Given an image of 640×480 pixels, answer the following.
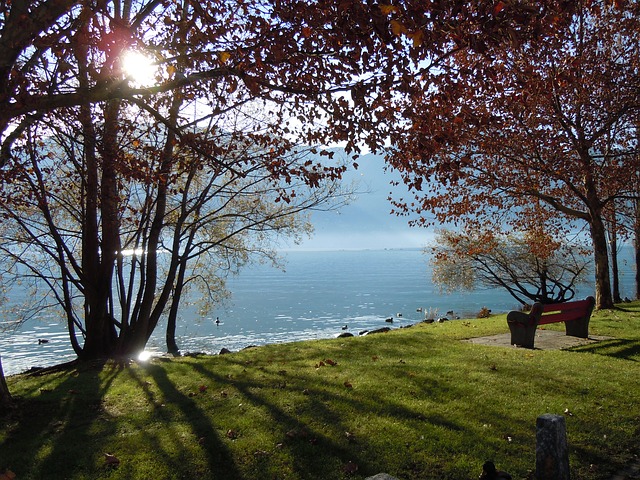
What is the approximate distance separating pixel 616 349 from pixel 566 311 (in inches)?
52.8

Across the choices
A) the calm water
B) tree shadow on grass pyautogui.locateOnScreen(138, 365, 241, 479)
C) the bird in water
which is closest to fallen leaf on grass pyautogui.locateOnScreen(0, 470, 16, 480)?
tree shadow on grass pyautogui.locateOnScreen(138, 365, 241, 479)

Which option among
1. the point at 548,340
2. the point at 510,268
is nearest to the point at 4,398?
the point at 548,340

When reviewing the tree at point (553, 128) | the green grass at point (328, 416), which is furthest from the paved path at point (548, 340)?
the tree at point (553, 128)

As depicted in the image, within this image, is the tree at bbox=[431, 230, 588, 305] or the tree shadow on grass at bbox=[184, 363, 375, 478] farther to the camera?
the tree at bbox=[431, 230, 588, 305]

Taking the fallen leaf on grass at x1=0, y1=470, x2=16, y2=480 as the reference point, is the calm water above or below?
below

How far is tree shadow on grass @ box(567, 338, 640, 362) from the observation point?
1061cm

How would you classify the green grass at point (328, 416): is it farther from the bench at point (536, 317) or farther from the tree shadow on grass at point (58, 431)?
the bench at point (536, 317)

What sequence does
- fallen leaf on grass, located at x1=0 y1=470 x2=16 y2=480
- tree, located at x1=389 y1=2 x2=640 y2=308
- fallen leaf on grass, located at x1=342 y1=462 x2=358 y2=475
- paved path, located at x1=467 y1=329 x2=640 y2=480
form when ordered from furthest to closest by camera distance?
tree, located at x1=389 y1=2 x2=640 y2=308
paved path, located at x1=467 y1=329 x2=640 y2=480
fallen leaf on grass, located at x1=342 y1=462 x2=358 y2=475
fallen leaf on grass, located at x1=0 y1=470 x2=16 y2=480

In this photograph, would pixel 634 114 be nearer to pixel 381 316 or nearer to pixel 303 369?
pixel 303 369

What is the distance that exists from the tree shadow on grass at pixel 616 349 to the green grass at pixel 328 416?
0.45 feet

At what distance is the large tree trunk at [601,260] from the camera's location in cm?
1866

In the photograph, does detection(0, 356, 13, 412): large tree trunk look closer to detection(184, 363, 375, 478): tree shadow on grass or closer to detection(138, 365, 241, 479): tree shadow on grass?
detection(138, 365, 241, 479): tree shadow on grass

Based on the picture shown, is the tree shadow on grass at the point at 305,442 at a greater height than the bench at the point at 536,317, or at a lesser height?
lesser

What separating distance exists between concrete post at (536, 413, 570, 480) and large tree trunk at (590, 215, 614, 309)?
16.7 metres
